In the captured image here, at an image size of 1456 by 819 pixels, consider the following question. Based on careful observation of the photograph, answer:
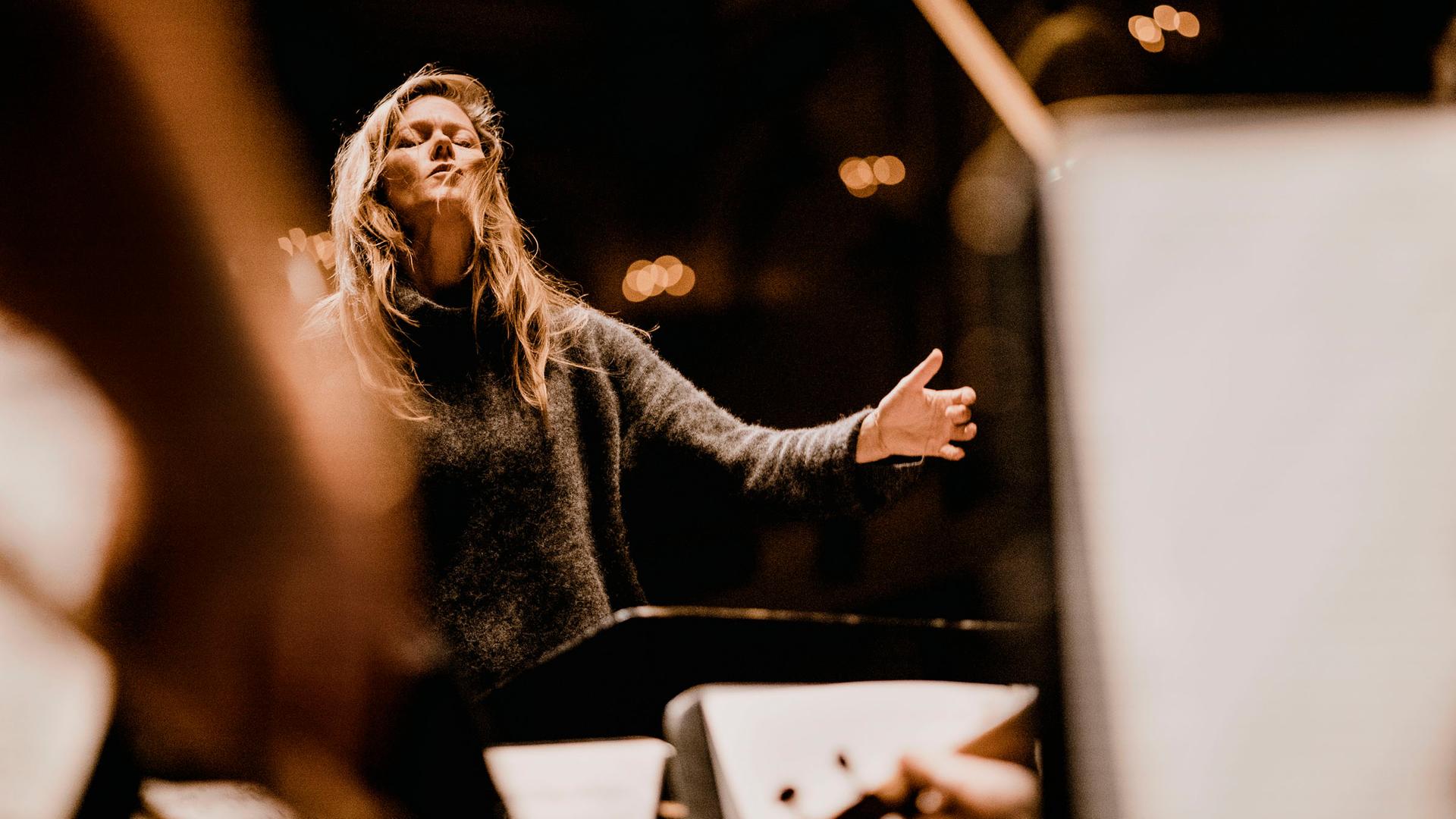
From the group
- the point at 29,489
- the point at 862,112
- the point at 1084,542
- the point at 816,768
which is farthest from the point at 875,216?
the point at 29,489

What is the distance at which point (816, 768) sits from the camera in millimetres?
690

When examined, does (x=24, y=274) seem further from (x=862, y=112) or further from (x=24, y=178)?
(x=862, y=112)

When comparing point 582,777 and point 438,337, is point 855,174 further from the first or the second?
point 582,777

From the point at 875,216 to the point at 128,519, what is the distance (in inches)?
24.7

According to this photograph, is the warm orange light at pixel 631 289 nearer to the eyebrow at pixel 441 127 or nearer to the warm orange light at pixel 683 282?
the warm orange light at pixel 683 282

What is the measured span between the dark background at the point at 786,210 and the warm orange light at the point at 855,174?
0.01 m

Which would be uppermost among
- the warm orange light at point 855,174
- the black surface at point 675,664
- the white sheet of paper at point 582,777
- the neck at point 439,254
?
the warm orange light at point 855,174

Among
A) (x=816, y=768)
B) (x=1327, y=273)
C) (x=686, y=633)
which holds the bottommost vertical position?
(x=816, y=768)

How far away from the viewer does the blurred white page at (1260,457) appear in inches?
28.1

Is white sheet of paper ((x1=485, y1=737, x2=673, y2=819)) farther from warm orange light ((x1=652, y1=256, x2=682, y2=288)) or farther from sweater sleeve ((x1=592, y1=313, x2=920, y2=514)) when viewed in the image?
warm orange light ((x1=652, y1=256, x2=682, y2=288))

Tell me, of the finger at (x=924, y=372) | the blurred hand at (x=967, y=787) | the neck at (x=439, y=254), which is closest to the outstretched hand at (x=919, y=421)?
the finger at (x=924, y=372)

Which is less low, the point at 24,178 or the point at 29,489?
the point at 24,178

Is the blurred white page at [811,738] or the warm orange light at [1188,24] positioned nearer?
the blurred white page at [811,738]

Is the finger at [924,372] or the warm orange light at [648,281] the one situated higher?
the warm orange light at [648,281]
